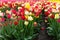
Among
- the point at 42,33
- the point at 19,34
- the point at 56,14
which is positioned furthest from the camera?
the point at 42,33

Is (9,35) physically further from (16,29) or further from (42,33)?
(42,33)

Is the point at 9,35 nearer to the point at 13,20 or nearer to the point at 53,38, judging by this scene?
the point at 13,20

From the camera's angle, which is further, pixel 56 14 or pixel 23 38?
pixel 56 14

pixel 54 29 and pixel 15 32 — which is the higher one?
pixel 15 32

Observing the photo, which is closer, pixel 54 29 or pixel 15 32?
pixel 15 32

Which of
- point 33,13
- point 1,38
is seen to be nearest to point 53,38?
point 33,13

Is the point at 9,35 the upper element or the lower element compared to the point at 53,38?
upper

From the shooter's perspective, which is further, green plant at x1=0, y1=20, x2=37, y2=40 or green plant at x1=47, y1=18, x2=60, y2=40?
green plant at x1=47, y1=18, x2=60, y2=40

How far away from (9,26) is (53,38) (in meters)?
0.97

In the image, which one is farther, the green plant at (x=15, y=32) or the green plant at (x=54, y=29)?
the green plant at (x=54, y=29)

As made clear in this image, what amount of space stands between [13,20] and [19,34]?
0.29 meters

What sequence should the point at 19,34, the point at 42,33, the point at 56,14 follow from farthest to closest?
the point at 42,33, the point at 56,14, the point at 19,34

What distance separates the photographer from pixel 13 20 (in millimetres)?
3348

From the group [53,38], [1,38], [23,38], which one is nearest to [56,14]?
[53,38]
